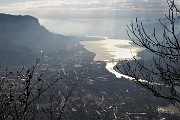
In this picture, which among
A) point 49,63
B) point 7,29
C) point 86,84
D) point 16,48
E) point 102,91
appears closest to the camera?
point 102,91

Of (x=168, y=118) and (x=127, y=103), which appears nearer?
(x=168, y=118)

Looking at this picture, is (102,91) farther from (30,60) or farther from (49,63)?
(30,60)

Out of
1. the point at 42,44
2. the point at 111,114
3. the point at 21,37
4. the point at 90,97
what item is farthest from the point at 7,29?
the point at 111,114

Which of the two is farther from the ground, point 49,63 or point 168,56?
point 168,56

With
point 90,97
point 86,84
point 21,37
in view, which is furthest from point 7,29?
point 90,97

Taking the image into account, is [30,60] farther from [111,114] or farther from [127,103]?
[111,114]

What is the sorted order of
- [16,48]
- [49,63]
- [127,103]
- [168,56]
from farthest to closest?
[16,48] → [49,63] → [127,103] → [168,56]
